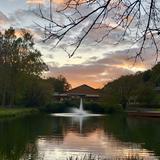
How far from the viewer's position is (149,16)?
7359 mm

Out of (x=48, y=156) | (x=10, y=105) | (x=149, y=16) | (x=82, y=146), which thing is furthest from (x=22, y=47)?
(x=149, y=16)

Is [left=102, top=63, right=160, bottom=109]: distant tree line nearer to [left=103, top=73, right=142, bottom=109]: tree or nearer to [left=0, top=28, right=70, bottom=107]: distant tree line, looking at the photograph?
[left=103, top=73, right=142, bottom=109]: tree

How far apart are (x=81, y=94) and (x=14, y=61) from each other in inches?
3258

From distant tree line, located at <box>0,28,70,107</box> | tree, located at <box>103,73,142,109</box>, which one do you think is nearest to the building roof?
tree, located at <box>103,73,142,109</box>

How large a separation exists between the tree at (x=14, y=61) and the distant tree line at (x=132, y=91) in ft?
93.0

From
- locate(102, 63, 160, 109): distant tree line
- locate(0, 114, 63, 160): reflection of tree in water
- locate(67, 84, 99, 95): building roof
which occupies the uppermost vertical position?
locate(67, 84, 99, 95): building roof

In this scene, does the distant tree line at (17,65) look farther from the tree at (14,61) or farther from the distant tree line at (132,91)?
the distant tree line at (132,91)

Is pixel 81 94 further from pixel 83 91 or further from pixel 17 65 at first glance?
pixel 17 65

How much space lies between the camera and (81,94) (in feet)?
561

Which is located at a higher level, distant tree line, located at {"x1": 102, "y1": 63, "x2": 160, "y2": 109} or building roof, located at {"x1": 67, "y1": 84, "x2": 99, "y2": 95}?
building roof, located at {"x1": 67, "y1": 84, "x2": 99, "y2": 95}

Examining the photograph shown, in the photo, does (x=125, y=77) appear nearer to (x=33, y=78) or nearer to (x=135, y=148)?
(x=33, y=78)

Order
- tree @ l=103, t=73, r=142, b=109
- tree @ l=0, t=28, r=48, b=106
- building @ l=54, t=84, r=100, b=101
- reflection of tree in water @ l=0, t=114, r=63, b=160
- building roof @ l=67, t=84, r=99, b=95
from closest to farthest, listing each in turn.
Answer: reflection of tree in water @ l=0, t=114, r=63, b=160
tree @ l=0, t=28, r=48, b=106
tree @ l=103, t=73, r=142, b=109
building @ l=54, t=84, r=100, b=101
building roof @ l=67, t=84, r=99, b=95

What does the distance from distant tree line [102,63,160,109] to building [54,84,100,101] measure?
122 ft

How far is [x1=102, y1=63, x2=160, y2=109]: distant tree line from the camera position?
109 metres
